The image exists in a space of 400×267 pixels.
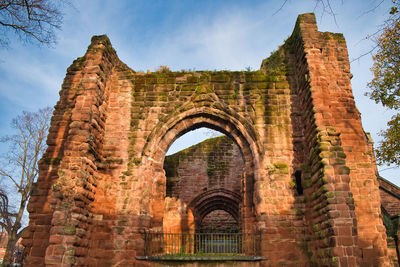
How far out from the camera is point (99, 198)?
8062 millimetres

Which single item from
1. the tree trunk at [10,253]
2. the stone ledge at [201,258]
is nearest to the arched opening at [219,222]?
the stone ledge at [201,258]

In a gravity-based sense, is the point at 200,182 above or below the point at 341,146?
above

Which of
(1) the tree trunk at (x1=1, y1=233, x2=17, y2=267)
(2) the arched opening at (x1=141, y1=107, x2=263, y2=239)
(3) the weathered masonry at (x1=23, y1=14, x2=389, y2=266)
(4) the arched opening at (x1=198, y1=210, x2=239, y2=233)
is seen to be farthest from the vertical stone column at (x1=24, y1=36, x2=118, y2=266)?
(1) the tree trunk at (x1=1, y1=233, x2=17, y2=267)

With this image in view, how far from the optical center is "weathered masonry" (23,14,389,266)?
671 cm

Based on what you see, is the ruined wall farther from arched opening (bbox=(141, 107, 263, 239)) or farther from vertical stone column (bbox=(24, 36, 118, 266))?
vertical stone column (bbox=(24, 36, 118, 266))

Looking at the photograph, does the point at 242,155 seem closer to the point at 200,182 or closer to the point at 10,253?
the point at 200,182

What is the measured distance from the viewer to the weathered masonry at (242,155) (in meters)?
6.71

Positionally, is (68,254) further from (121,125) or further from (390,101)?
(390,101)

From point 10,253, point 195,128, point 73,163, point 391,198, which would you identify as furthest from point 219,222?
point 73,163

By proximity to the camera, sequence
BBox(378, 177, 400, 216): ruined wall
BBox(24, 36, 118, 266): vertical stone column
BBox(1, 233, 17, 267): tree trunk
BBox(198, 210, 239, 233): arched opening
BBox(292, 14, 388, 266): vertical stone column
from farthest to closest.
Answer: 1. BBox(198, 210, 239, 233): arched opening
2. BBox(378, 177, 400, 216): ruined wall
3. BBox(1, 233, 17, 267): tree trunk
4. BBox(24, 36, 118, 266): vertical stone column
5. BBox(292, 14, 388, 266): vertical stone column

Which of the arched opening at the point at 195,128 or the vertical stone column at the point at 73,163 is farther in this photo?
the arched opening at the point at 195,128

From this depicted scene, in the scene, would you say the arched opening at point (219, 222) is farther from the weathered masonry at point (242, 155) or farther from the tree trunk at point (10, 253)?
the tree trunk at point (10, 253)

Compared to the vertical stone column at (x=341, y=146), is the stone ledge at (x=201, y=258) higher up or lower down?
lower down

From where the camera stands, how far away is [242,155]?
8648mm
